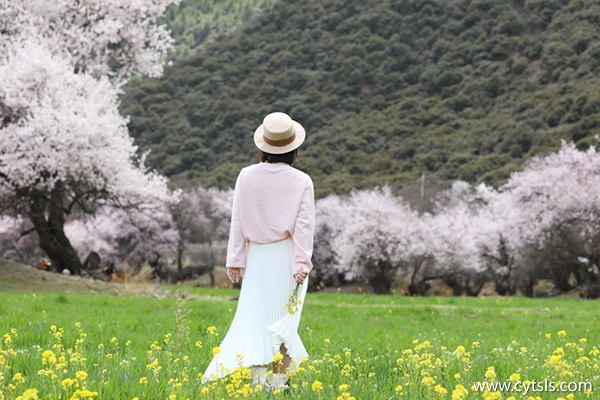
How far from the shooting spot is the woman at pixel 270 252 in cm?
595

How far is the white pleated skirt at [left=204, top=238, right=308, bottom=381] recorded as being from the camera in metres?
5.91

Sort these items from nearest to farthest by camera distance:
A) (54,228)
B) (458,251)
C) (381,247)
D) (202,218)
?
1. (54,228)
2. (458,251)
3. (381,247)
4. (202,218)

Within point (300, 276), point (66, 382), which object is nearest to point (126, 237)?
point (300, 276)

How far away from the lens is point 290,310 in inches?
226

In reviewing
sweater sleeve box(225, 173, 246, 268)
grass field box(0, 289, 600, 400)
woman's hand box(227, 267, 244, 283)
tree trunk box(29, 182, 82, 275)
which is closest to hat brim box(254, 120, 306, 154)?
sweater sleeve box(225, 173, 246, 268)

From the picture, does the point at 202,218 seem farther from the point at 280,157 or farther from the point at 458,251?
the point at 280,157

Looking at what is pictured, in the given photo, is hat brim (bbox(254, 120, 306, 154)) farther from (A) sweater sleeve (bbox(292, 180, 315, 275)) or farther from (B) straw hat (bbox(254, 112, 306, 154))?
(A) sweater sleeve (bbox(292, 180, 315, 275))

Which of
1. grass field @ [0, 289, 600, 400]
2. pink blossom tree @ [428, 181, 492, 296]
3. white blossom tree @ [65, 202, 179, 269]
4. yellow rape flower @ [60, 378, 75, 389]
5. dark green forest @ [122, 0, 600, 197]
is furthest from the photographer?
dark green forest @ [122, 0, 600, 197]

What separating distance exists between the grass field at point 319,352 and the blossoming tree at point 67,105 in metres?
6.42

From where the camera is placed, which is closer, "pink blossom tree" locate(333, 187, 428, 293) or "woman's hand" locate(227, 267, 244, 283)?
"woman's hand" locate(227, 267, 244, 283)

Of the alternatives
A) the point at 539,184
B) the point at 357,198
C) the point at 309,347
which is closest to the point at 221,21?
the point at 357,198

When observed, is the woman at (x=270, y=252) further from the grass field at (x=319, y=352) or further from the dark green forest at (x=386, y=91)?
the dark green forest at (x=386, y=91)

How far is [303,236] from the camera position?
19.9 feet

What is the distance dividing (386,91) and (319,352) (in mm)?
64070
